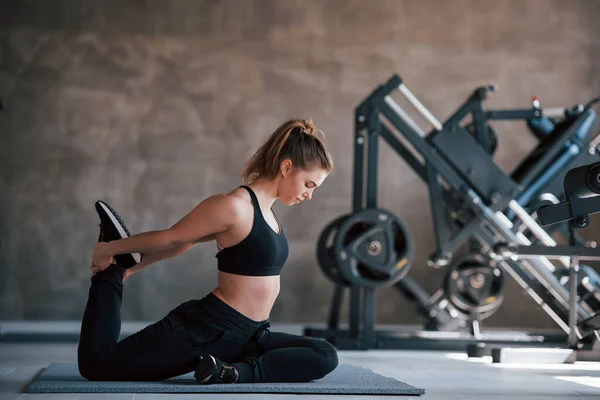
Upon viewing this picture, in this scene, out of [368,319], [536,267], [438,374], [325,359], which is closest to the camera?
[325,359]

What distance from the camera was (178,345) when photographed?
8.99ft

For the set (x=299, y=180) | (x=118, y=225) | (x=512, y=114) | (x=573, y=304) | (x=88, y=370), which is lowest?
(x=88, y=370)

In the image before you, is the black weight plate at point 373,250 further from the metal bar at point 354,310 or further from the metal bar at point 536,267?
the metal bar at point 536,267

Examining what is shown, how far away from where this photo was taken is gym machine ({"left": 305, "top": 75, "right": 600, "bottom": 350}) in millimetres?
5242

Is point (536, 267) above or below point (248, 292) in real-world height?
above

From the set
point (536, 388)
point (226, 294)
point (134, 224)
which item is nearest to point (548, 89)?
point (134, 224)

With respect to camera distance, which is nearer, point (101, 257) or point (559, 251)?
point (101, 257)

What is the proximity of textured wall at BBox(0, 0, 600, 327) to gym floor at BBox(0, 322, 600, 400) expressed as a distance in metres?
2.02

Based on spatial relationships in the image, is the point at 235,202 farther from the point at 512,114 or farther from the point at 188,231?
the point at 512,114

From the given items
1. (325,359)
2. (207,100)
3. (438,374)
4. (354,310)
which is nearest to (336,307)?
(354,310)

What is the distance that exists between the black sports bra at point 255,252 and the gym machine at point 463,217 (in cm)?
245

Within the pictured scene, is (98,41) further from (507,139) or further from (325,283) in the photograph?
(507,139)

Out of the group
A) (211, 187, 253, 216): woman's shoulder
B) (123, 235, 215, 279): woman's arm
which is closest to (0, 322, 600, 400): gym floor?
(123, 235, 215, 279): woman's arm

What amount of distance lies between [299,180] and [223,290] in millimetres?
428
